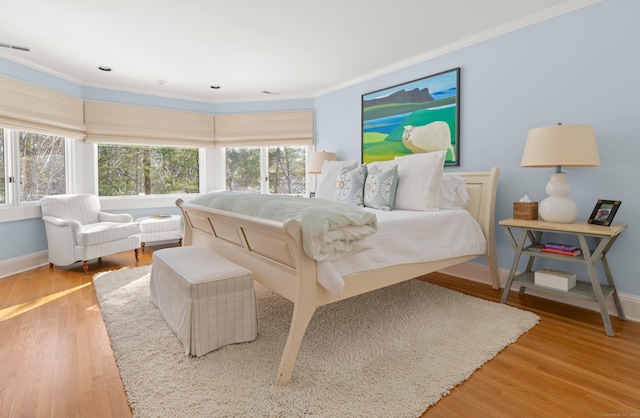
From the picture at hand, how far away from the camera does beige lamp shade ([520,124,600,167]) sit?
7.55ft

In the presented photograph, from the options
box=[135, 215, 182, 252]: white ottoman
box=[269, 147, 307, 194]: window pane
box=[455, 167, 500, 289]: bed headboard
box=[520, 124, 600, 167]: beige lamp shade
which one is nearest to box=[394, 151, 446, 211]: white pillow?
box=[455, 167, 500, 289]: bed headboard

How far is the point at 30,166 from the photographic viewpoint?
13.4 ft

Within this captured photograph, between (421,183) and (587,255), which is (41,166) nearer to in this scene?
(421,183)

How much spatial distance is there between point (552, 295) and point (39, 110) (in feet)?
18.7

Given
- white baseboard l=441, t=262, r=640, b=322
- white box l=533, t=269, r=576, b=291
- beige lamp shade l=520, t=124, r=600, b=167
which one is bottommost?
white baseboard l=441, t=262, r=640, b=322

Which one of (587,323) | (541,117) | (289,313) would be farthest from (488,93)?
(289,313)

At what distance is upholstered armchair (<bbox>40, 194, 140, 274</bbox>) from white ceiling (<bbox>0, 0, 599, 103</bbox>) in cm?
165

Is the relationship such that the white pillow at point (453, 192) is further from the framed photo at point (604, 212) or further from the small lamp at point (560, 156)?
the framed photo at point (604, 212)

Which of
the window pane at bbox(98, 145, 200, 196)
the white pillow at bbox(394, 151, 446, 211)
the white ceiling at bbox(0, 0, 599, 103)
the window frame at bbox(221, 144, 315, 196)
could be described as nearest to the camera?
Result: the white ceiling at bbox(0, 0, 599, 103)

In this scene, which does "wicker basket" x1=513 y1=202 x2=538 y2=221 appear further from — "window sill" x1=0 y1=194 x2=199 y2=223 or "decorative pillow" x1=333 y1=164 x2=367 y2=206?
"window sill" x1=0 y1=194 x2=199 y2=223

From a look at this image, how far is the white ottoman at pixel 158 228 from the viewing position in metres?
4.58

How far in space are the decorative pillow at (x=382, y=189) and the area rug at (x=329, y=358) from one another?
819mm

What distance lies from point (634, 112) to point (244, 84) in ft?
14.0

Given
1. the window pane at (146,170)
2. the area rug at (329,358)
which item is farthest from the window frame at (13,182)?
the area rug at (329,358)
